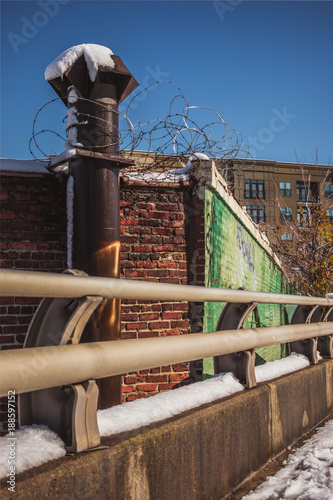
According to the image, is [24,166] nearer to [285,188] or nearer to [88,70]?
[88,70]

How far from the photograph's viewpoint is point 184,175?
240 inches

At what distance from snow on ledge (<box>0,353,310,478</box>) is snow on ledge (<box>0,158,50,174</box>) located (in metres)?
3.04

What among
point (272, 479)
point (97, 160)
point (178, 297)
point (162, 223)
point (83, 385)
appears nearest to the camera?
point (83, 385)

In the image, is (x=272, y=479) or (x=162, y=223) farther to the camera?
(x=162, y=223)

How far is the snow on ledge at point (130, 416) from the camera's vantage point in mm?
1766

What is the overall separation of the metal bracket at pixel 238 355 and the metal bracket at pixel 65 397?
1450 millimetres

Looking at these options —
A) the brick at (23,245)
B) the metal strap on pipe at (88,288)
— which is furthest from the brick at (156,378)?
the metal strap on pipe at (88,288)

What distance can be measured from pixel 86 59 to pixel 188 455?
3897mm

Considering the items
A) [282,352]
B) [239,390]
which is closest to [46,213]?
[239,390]

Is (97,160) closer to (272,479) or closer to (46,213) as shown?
(46,213)

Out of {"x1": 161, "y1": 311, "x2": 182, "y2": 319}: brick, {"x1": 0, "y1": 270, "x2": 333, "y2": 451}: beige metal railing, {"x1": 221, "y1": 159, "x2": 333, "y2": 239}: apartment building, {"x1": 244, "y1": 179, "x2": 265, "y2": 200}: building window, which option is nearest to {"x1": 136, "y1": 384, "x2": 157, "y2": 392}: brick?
{"x1": 161, "y1": 311, "x2": 182, "y2": 319}: brick

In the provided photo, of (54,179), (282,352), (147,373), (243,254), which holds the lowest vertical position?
(282,352)

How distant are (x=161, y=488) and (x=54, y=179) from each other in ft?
12.8

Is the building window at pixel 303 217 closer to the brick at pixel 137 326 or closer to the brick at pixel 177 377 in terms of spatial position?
the brick at pixel 177 377
